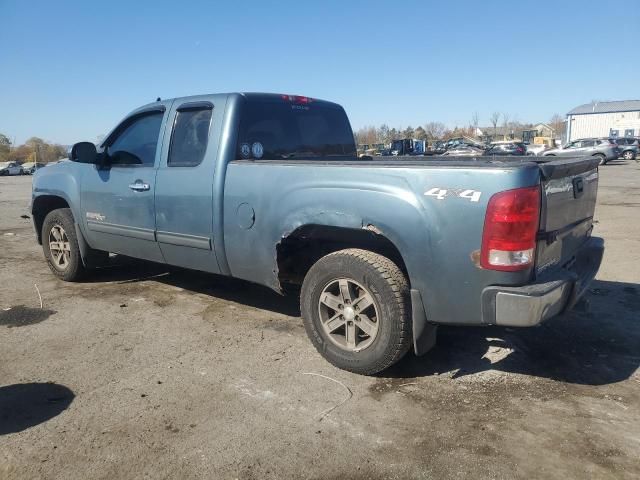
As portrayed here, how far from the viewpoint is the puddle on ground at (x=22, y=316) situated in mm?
4578

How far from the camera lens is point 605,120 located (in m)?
66.6

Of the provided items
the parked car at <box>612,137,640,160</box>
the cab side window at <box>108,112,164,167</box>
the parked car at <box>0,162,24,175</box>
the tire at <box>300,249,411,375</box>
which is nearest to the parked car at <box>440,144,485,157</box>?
the tire at <box>300,249,411,375</box>

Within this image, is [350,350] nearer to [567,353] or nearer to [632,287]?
[567,353]

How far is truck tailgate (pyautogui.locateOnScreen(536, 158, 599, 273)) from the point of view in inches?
116

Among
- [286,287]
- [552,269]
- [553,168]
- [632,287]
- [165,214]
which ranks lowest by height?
[632,287]

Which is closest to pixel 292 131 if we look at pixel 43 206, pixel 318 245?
pixel 318 245

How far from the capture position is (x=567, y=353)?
3807 mm

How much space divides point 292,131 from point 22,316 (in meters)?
3.04

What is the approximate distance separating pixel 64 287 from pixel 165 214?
2.06m

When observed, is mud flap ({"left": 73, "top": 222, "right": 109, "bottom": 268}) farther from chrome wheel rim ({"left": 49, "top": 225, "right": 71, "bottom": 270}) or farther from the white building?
the white building

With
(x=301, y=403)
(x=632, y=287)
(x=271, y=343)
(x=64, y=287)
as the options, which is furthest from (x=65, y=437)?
(x=632, y=287)

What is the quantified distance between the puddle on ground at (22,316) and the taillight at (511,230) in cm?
398

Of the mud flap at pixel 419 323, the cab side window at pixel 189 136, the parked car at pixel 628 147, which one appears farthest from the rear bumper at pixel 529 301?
the parked car at pixel 628 147

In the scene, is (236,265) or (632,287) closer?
(236,265)
